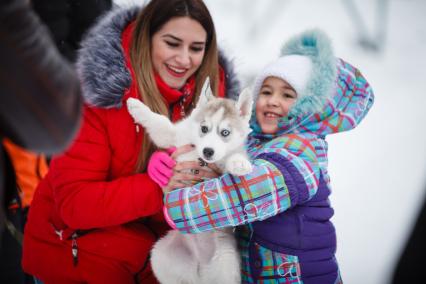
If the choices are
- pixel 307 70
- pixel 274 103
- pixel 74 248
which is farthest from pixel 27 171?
pixel 307 70

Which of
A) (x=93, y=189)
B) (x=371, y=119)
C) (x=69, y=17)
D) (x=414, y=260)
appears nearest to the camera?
(x=414, y=260)

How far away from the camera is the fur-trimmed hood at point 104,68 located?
1.60 meters

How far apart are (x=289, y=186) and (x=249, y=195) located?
0.17m

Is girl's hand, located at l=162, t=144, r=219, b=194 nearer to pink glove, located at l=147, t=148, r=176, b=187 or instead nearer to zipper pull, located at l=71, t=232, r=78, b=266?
pink glove, located at l=147, t=148, r=176, b=187

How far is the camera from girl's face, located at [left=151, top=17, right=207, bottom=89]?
1.78m

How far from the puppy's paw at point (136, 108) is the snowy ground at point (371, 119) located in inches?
26.8

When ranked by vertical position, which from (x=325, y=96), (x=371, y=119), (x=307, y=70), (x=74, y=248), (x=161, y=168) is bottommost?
(x=74, y=248)

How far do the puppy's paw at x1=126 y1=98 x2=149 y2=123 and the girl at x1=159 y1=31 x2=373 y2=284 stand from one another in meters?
0.43

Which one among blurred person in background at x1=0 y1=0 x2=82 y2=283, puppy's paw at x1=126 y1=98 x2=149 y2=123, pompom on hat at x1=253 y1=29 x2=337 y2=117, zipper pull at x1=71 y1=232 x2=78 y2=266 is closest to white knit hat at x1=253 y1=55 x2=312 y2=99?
pompom on hat at x1=253 y1=29 x2=337 y2=117

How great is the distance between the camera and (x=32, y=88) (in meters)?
0.72

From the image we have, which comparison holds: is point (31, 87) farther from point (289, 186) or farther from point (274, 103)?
point (274, 103)

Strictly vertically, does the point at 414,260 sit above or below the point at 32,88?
below

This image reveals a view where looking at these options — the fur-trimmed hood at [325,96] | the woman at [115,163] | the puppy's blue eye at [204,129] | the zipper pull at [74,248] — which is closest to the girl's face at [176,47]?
the woman at [115,163]

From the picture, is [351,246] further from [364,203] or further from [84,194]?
[84,194]
